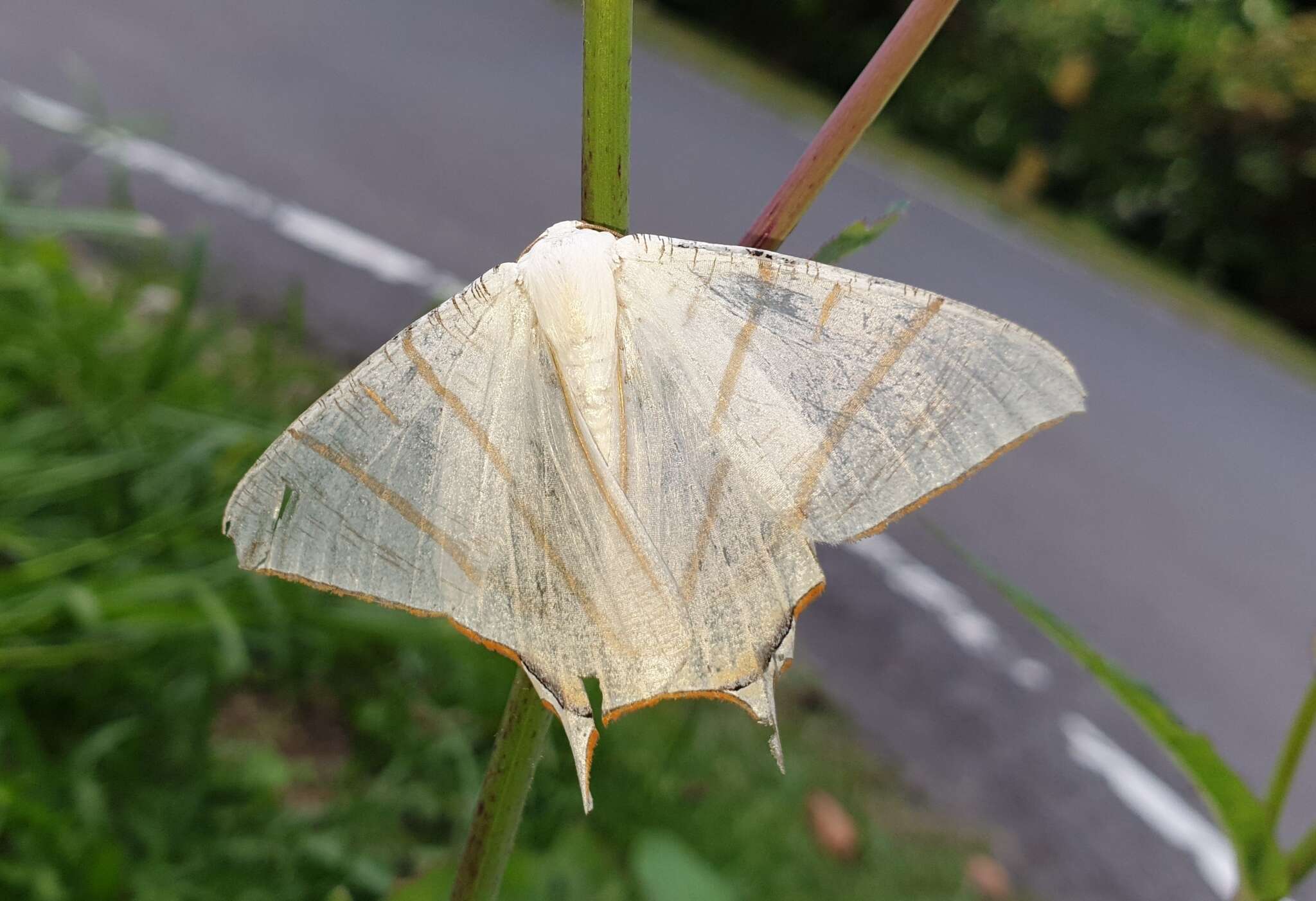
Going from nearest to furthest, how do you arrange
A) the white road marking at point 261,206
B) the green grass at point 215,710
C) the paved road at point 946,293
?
the green grass at point 215,710, the paved road at point 946,293, the white road marking at point 261,206

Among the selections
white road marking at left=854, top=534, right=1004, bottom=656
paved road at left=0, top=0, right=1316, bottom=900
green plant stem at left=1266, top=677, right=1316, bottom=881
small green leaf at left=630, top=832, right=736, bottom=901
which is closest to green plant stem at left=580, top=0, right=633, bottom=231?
green plant stem at left=1266, top=677, right=1316, bottom=881

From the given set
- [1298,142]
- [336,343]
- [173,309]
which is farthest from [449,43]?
[1298,142]

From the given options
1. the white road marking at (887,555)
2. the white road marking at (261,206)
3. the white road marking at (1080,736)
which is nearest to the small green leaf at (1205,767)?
the white road marking at (887,555)

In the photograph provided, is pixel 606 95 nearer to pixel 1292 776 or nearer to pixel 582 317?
pixel 582 317

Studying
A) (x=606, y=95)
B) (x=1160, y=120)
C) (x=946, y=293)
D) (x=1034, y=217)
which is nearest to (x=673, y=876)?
(x=606, y=95)

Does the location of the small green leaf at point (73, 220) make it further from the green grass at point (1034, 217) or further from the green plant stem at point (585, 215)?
the green grass at point (1034, 217)

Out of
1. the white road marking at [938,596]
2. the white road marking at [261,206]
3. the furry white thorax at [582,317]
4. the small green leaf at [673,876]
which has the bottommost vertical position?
the white road marking at [261,206]
